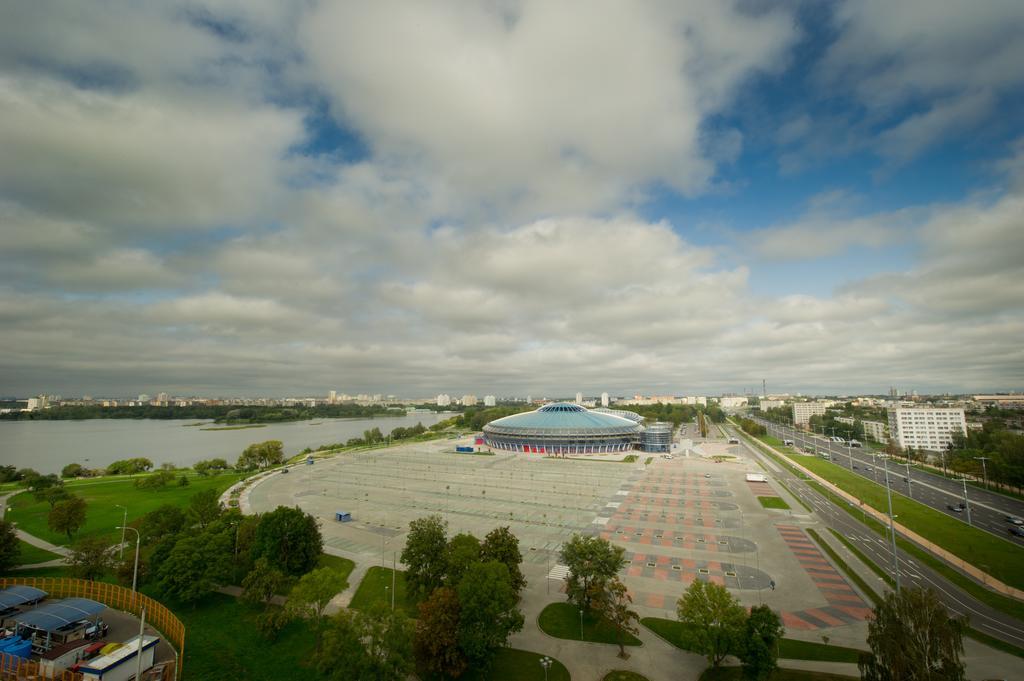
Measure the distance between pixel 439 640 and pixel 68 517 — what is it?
39.9m

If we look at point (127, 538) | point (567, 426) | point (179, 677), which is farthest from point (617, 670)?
point (567, 426)

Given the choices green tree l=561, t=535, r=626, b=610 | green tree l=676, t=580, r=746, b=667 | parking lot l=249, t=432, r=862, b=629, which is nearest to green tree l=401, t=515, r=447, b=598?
parking lot l=249, t=432, r=862, b=629

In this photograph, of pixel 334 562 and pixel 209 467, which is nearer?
pixel 334 562

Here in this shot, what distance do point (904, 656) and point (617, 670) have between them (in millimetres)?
11229

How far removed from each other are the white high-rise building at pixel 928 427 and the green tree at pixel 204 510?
429ft

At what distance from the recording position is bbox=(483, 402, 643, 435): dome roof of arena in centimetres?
9550

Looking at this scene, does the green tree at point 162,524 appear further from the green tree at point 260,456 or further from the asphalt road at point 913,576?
the asphalt road at point 913,576

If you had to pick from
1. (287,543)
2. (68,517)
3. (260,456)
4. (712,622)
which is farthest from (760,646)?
(260,456)

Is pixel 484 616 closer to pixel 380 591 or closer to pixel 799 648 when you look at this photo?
pixel 380 591

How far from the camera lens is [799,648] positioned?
22141mm

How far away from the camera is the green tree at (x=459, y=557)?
23250 millimetres

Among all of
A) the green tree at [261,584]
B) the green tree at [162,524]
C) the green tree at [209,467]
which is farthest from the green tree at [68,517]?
the green tree at [209,467]

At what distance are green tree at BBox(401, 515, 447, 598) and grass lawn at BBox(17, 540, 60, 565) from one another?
32.3 m

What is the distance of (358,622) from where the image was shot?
1769 cm
